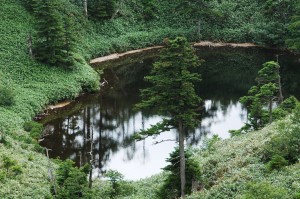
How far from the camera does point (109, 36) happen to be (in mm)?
79125

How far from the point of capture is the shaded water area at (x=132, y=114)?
43844 millimetres

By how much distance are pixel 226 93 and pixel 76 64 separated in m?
20.5

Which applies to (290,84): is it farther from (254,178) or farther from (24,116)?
(254,178)

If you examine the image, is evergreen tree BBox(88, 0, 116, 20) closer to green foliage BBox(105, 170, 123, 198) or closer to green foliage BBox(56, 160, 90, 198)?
green foliage BBox(105, 170, 123, 198)

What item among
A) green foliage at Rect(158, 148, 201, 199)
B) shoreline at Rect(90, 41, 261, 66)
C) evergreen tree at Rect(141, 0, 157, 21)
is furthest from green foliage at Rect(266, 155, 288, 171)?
evergreen tree at Rect(141, 0, 157, 21)

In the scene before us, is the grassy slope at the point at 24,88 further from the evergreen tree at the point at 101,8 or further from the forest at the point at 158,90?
the evergreen tree at the point at 101,8

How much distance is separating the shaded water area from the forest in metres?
1.80

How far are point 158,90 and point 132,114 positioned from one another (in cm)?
2608

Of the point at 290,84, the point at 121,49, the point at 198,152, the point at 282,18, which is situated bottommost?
the point at 198,152

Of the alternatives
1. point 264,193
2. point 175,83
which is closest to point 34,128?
point 175,83

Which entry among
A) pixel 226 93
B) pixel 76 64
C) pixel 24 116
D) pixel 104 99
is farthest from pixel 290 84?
pixel 24 116

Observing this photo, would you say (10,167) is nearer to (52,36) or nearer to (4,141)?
(4,141)

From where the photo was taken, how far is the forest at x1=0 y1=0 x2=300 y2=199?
2677cm

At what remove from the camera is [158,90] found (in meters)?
27.5
